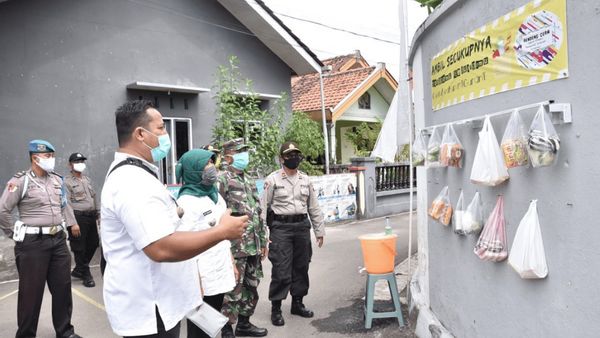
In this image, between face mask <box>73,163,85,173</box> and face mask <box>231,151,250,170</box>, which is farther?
face mask <box>73,163,85,173</box>

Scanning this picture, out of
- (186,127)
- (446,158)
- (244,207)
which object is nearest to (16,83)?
(186,127)

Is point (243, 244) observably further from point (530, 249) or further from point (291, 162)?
point (530, 249)

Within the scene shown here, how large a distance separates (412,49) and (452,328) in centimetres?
270

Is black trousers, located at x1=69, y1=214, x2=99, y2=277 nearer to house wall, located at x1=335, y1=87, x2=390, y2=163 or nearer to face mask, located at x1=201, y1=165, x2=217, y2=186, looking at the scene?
face mask, located at x1=201, y1=165, x2=217, y2=186

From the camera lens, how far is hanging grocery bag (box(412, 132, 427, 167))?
415cm

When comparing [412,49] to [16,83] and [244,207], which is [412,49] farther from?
[16,83]

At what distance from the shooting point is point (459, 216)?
11.3 ft

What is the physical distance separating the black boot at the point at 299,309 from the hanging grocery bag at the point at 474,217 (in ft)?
8.50

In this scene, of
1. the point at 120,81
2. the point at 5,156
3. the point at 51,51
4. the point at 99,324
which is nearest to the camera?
the point at 99,324

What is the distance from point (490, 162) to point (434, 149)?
976 millimetres

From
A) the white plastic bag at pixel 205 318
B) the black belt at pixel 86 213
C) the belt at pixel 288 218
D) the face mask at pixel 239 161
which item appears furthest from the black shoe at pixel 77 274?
the white plastic bag at pixel 205 318

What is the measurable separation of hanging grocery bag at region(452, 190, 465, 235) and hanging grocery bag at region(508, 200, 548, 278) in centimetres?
74

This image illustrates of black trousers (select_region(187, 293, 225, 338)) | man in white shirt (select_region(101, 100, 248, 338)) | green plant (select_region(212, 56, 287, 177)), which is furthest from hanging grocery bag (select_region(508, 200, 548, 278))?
green plant (select_region(212, 56, 287, 177))

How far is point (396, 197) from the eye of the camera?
1380 centimetres
